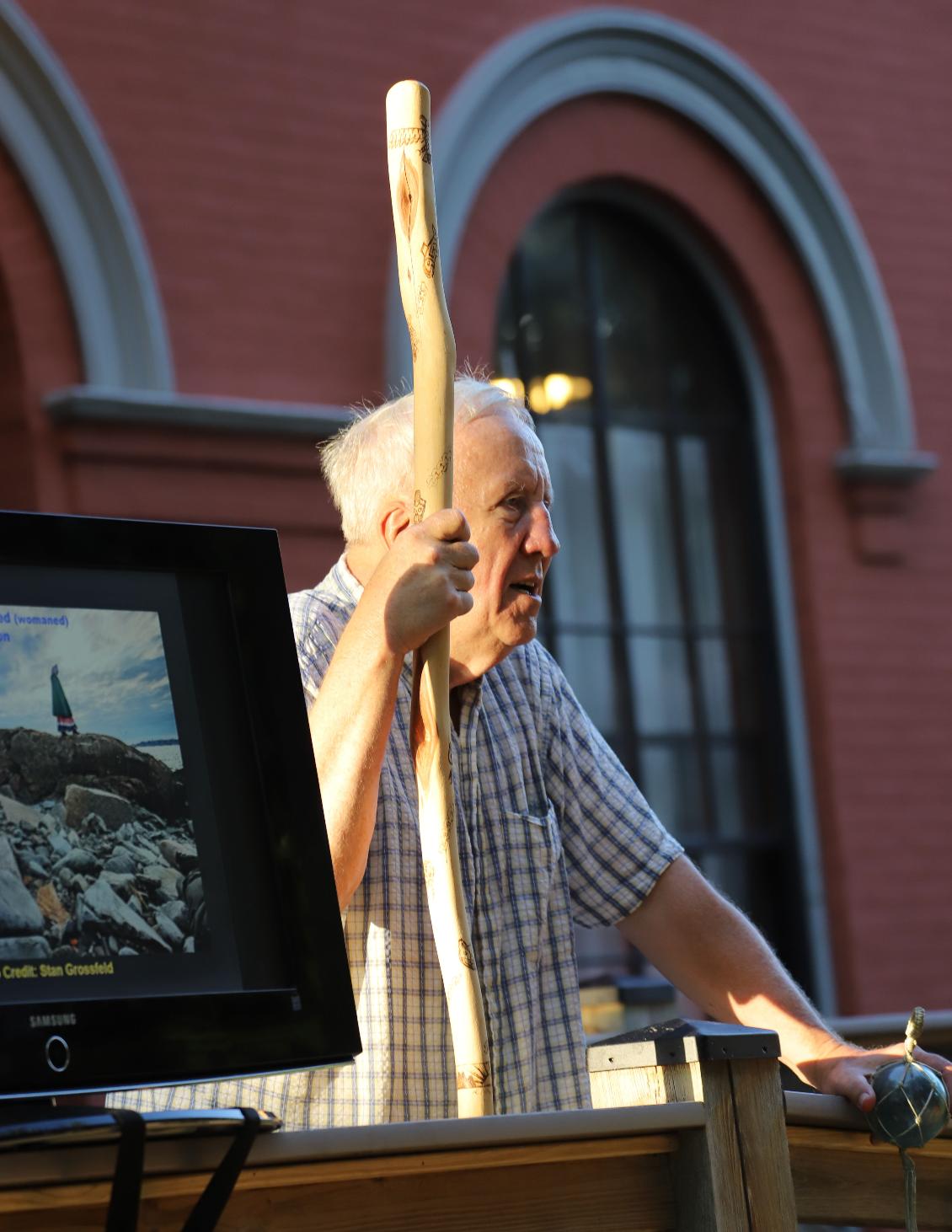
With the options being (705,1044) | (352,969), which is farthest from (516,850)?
(705,1044)

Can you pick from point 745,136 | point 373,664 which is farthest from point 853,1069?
point 745,136

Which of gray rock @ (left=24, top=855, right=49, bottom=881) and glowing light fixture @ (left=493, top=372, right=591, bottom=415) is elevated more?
glowing light fixture @ (left=493, top=372, right=591, bottom=415)

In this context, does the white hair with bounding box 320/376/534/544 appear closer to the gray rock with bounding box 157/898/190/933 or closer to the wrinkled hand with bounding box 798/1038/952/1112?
the wrinkled hand with bounding box 798/1038/952/1112

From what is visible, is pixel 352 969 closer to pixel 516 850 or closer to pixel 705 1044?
pixel 516 850

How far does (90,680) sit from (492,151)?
15.2ft

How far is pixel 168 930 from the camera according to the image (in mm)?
1234

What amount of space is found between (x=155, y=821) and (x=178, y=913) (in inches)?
2.4

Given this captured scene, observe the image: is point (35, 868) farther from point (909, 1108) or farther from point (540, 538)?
point (540, 538)

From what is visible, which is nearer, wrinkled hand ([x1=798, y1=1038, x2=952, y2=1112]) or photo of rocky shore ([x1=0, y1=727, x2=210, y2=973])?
photo of rocky shore ([x1=0, y1=727, x2=210, y2=973])

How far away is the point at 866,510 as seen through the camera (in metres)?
6.36

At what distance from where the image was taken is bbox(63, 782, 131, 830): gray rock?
1.23 metres

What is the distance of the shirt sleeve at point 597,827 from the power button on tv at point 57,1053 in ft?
3.48

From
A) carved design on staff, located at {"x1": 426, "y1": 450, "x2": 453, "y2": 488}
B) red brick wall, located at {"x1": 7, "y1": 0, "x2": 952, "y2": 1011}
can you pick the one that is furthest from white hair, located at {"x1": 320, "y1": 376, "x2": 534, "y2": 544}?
red brick wall, located at {"x1": 7, "y1": 0, "x2": 952, "y2": 1011}

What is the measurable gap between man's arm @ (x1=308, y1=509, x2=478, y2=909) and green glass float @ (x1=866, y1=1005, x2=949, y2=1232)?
1.53ft
